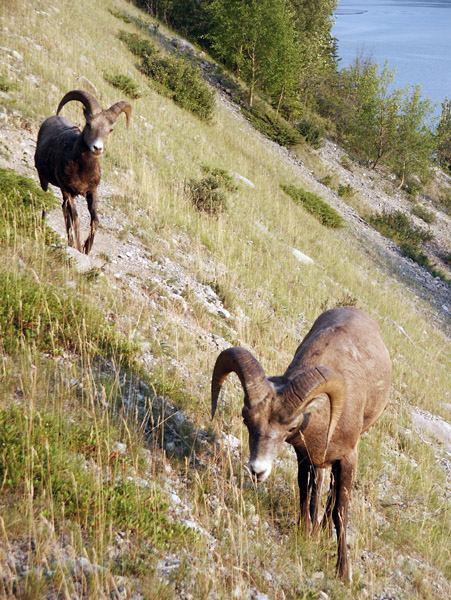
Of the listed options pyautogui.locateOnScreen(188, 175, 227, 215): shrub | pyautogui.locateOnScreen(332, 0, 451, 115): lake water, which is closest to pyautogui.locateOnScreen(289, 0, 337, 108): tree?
pyautogui.locateOnScreen(332, 0, 451, 115): lake water

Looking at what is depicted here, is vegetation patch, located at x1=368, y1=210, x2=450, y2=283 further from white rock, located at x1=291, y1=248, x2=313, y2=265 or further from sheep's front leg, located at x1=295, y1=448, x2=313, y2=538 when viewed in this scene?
sheep's front leg, located at x1=295, y1=448, x2=313, y2=538

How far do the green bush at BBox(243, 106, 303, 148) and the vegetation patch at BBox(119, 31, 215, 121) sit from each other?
8642 mm

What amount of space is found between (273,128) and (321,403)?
29764 millimetres

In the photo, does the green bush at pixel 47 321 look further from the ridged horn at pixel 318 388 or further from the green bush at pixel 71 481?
the ridged horn at pixel 318 388

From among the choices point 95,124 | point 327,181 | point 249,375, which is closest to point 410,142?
point 327,181

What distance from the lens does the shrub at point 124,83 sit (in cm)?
1563

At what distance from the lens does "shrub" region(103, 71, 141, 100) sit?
15633 mm

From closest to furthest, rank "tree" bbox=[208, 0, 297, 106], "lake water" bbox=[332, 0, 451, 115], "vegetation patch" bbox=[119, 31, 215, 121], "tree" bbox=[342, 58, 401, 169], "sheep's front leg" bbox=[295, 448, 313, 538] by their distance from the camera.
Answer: "sheep's front leg" bbox=[295, 448, 313, 538] < "vegetation patch" bbox=[119, 31, 215, 121] < "tree" bbox=[208, 0, 297, 106] < "tree" bbox=[342, 58, 401, 169] < "lake water" bbox=[332, 0, 451, 115]

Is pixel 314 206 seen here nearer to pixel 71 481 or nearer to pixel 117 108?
pixel 117 108

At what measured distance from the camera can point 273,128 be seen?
101ft

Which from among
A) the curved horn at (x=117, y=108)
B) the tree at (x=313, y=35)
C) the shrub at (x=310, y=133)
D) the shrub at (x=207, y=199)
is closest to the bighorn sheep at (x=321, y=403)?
the curved horn at (x=117, y=108)

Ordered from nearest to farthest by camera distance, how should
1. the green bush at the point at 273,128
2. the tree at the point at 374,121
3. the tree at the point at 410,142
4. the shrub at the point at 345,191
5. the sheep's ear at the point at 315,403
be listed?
the sheep's ear at the point at 315,403 → the shrub at the point at 345,191 → the green bush at the point at 273,128 → the tree at the point at 410,142 → the tree at the point at 374,121

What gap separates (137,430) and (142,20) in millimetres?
31211

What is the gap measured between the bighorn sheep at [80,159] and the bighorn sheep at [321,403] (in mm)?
3567
